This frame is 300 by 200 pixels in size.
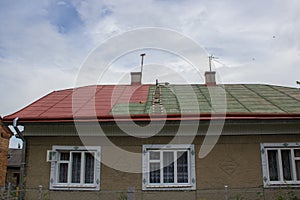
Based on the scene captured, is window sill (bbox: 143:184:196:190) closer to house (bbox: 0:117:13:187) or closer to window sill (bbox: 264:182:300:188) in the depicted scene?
window sill (bbox: 264:182:300:188)

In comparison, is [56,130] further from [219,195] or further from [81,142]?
[219,195]

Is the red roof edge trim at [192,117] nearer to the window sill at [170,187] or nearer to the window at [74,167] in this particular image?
the window at [74,167]

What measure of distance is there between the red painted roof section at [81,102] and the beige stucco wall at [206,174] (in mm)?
815

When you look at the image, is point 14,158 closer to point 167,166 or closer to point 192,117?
point 167,166

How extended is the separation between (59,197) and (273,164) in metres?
5.74

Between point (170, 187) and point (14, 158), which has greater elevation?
point (14, 158)

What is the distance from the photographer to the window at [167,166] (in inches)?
325

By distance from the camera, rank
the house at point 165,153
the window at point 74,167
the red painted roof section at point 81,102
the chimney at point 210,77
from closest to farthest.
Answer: the house at point 165,153, the window at point 74,167, the red painted roof section at point 81,102, the chimney at point 210,77

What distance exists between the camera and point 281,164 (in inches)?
329

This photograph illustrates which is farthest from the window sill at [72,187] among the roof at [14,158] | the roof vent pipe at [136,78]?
the roof at [14,158]

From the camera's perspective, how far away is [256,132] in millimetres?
8383

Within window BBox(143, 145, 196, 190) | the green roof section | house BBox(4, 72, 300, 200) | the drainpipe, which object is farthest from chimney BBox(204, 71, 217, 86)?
the drainpipe

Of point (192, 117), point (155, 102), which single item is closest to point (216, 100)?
point (155, 102)

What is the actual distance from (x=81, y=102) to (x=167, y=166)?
3.47m
